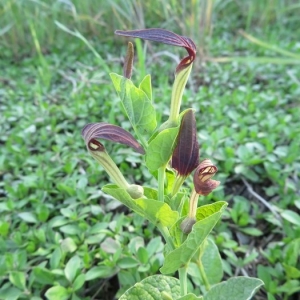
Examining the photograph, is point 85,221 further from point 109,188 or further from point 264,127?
point 264,127

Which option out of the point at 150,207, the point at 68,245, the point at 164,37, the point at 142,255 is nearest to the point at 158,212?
the point at 150,207

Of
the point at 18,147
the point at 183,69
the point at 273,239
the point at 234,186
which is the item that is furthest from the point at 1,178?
the point at 183,69

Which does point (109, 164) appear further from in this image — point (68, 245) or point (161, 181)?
point (68, 245)

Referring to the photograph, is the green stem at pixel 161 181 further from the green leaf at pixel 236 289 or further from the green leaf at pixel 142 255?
the green leaf at pixel 142 255

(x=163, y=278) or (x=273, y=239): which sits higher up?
(x=163, y=278)

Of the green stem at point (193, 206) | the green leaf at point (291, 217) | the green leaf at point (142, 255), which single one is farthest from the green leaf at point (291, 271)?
the green stem at point (193, 206)

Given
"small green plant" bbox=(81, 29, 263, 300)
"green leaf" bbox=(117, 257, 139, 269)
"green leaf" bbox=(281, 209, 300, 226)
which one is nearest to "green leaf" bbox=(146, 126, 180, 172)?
"small green plant" bbox=(81, 29, 263, 300)

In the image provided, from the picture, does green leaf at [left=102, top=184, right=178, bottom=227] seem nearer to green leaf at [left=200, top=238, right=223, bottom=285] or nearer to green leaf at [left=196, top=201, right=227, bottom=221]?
green leaf at [left=196, top=201, right=227, bottom=221]
